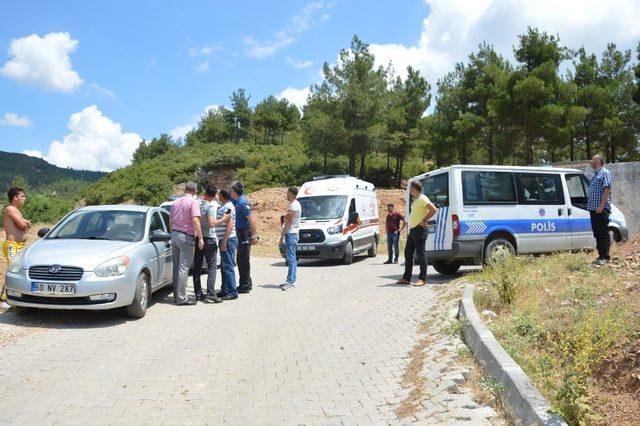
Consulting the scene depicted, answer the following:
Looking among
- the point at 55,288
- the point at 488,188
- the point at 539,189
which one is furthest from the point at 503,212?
the point at 55,288

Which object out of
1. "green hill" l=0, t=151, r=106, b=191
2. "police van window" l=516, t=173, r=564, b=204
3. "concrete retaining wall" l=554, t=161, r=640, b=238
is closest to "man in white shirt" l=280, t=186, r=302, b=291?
"police van window" l=516, t=173, r=564, b=204

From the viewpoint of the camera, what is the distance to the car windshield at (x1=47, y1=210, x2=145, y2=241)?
27.1 feet

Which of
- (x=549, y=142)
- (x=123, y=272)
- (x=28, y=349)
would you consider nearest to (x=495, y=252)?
(x=123, y=272)

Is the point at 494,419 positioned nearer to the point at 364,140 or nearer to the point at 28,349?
the point at 28,349

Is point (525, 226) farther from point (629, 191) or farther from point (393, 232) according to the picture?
point (629, 191)

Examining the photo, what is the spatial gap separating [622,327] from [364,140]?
3502cm

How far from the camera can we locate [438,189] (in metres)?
10.9

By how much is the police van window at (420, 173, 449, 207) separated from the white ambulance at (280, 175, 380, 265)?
4870 millimetres

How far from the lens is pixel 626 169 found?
18109 mm

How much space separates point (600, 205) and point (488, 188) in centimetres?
242

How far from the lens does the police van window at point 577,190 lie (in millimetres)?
11523

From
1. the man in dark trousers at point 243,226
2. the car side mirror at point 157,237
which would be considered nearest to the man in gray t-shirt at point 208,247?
the man in dark trousers at point 243,226

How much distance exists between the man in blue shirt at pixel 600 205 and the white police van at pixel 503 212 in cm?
206

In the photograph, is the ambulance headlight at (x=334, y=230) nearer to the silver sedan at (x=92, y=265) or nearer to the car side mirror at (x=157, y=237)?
the silver sedan at (x=92, y=265)
